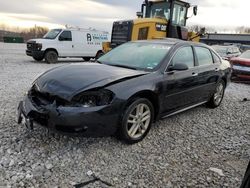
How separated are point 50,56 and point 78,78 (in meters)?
11.3

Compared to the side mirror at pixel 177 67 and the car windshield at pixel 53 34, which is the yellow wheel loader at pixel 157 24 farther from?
the side mirror at pixel 177 67

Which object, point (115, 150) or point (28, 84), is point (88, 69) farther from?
point (28, 84)

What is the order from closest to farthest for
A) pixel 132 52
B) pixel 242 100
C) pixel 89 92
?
pixel 89 92 → pixel 132 52 → pixel 242 100

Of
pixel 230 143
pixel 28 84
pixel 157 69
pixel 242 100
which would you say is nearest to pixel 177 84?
pixel 157 69

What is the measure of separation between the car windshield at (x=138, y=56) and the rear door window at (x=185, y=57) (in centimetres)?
21

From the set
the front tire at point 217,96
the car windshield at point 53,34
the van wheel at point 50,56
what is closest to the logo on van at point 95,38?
the car windshield at point 53,34

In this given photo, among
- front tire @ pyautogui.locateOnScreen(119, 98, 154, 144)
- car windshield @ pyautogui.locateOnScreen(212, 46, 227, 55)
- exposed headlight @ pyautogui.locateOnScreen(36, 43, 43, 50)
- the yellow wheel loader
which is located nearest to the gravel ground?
front tire @ pyautogui.locateOnScreen(119, 98, 154, 144)

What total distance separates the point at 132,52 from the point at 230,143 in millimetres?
2374

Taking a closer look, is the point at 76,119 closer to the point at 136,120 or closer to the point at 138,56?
the point at 136,120

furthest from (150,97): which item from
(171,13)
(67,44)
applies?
(67,44)

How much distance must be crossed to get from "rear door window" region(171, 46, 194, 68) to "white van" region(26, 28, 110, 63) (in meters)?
10.6

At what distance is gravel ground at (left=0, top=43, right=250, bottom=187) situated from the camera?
10.0ft

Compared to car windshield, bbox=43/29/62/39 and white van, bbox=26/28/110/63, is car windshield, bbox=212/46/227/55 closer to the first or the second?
white van, bbox=26/28/110/63

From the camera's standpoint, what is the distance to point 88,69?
4.12 meters
